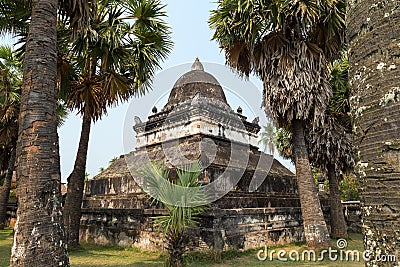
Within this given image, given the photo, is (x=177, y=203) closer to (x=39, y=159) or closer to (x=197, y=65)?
(x=39, y=159)

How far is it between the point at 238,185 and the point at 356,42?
9.76 meters

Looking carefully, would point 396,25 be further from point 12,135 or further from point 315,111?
point 12,135

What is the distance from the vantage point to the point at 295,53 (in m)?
8.79

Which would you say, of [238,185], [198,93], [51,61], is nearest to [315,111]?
[238,185]

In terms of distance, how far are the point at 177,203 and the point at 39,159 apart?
2582 millimetres

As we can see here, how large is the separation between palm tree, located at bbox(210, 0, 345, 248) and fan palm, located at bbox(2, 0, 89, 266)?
5.15m

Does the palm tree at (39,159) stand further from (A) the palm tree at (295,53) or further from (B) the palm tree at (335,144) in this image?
(B) the palm tree at (335,144)

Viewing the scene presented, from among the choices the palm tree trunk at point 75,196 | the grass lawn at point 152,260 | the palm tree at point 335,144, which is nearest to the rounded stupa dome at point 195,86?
the palm tree at point 335,144

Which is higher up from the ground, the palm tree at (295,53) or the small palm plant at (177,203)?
the palm tree at (295,53)

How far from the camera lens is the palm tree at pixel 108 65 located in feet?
Answer: 28.7

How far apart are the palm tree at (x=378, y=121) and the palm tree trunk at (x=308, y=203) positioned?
24.8 feet

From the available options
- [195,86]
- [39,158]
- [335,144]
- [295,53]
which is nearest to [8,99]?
[195,86]

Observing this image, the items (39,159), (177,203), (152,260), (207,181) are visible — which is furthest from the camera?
(207,181)

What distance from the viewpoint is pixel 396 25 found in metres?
1.26
